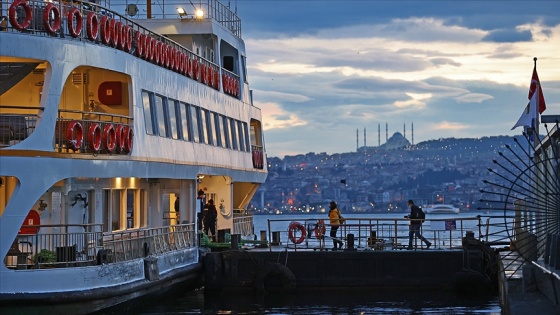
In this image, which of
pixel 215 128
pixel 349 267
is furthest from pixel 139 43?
pixel 349 267

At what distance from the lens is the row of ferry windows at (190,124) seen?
26.5m

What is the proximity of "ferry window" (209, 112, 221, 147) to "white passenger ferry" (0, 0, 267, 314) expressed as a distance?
2.6 inches

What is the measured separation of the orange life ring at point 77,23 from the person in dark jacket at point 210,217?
1186 cm

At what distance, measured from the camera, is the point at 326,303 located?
88.4ft

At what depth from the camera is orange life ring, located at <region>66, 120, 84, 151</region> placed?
20.7m

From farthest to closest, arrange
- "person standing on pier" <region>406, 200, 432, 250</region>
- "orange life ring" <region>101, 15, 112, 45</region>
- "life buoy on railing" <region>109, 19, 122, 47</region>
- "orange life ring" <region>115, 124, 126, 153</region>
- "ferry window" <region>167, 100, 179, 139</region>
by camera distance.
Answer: "person standing on pier" <region>406, 200, 432, 250</region> < "ferry window" <region>167, 100, 179, 139</region> < "life buoy on railing" <region>109, 19, 122, 47</region> < "orange life ring" <region>115, 124, 126, 153</region> < "orange life ring" <region>101, 15, 112, 45</region>

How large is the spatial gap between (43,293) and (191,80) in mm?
12393

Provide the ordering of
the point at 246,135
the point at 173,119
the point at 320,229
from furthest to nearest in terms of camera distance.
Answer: the point at 246,135 < the point at 320,229 < the point at 173,119

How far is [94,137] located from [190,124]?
352 inches

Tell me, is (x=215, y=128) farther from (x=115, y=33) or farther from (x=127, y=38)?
(x=115, y=33)

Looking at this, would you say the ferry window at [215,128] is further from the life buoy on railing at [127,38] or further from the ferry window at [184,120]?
the life buoy on railing at [127,38]

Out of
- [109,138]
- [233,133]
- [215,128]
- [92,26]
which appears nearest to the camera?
[92,26]

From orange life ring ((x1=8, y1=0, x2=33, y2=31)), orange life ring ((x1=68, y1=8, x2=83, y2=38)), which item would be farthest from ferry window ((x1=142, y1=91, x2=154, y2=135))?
orange life ring ((x1=8, y1=0, x2=33, y2=31))

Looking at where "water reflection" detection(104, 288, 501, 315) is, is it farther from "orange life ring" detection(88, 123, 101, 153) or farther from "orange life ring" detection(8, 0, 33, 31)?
"orange life ring" detection(8, 0, 33, 31)
